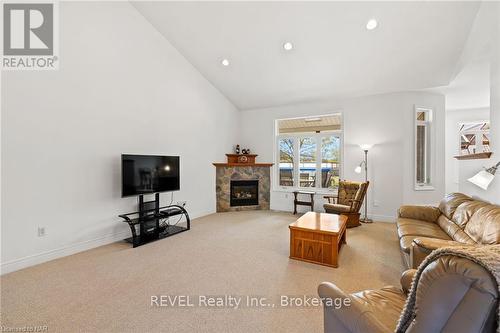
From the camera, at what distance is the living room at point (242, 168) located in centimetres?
195

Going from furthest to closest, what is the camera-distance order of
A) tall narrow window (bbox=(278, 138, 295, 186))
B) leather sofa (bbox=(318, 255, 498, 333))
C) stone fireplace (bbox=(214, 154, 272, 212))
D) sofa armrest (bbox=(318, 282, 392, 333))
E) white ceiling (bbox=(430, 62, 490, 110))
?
tall narrow window (bbox=(278, 138, 295, 186)), stone fireplace (bbox=(214, 154, 272, 212)), white ceiling (bbox=(430, 62, 490, 110)), sofa armrest (bbox=(318, 282, 392, 333)), leather sofa (bbox=(318, 255, 498, 333))

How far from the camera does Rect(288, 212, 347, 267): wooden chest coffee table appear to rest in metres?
2.87

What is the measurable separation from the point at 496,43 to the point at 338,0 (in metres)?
2.04

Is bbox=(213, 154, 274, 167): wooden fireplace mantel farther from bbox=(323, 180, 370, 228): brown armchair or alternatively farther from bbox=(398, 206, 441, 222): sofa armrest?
bbox=(398, 206, 441, 222): sofa armrest

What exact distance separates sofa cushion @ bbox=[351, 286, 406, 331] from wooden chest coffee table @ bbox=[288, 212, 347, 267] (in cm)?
129

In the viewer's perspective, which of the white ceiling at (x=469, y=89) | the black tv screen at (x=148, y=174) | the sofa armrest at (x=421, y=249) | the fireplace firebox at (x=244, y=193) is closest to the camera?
the sofa armrest at (x=421, y=249)

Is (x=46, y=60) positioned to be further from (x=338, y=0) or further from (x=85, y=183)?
(x=338, y=0)

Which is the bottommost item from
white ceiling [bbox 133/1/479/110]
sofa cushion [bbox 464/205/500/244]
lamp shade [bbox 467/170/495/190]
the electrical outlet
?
the electrical outlet

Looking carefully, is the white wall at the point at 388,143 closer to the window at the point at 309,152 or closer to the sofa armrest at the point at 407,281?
the window at the point at 309,152

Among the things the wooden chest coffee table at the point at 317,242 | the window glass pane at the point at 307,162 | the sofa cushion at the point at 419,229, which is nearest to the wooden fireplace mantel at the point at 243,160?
the window glass pane at the point at 307,162

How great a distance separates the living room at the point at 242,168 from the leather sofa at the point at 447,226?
1.1 inches

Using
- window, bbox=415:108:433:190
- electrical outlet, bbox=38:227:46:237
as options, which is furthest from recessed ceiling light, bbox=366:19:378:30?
electrical outlet, bbox=38:227:46:237

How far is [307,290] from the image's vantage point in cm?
233

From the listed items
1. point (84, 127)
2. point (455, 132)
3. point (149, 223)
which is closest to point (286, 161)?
point (149, 223)
